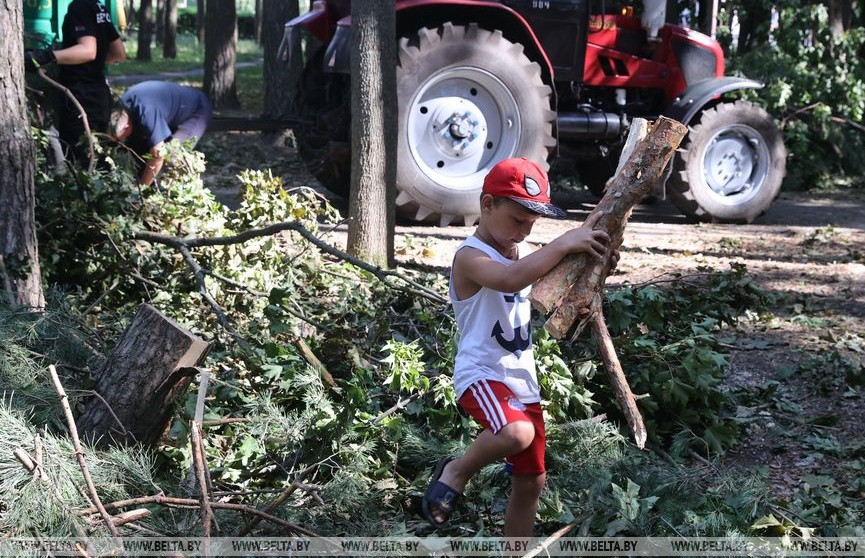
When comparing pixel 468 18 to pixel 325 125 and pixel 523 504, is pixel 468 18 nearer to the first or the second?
pixel 325 125

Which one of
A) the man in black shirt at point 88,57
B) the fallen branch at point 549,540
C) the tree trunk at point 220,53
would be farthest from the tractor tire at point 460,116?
the tree trunk at point 220,53

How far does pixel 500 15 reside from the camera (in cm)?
914

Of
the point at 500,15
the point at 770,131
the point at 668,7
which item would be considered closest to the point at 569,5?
the point at 500,15

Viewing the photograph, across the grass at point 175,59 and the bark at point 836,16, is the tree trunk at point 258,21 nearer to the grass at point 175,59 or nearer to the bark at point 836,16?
the grass at point 175,59

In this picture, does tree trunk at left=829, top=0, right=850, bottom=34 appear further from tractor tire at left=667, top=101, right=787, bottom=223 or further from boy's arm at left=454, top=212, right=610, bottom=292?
boy's arm at left=454, top=212, right=610, bottom=292

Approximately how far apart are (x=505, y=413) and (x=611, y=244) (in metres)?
0.68

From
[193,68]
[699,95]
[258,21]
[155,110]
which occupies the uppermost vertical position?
[258,21]

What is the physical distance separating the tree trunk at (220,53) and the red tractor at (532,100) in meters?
6.29

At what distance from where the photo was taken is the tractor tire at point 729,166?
31.3 feet

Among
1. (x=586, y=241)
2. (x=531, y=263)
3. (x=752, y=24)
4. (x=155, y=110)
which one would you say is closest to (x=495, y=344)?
(x=531, y=263)

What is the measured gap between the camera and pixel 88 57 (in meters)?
7.06

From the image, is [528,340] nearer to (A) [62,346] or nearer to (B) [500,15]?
(A) [62,346]

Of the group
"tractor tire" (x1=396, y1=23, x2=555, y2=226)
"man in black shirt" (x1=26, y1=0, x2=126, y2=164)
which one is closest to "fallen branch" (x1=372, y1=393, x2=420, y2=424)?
"man in black shirt" (x1=26, y1=0, x2=126, y2=164)

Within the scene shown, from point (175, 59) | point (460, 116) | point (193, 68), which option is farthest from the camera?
point (175, 59)
